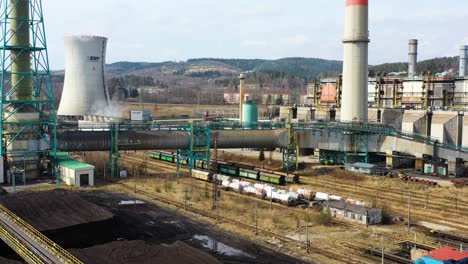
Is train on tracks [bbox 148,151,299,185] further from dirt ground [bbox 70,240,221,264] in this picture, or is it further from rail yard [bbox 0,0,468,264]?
dirt ground [bbox 70,240,221,264]

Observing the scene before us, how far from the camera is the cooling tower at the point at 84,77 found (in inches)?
2266

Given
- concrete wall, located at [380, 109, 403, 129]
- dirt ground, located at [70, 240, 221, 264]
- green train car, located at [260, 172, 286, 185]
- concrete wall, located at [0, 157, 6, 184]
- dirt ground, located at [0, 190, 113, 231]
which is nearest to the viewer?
dirt ground, located at [70, 240, 221, 264]

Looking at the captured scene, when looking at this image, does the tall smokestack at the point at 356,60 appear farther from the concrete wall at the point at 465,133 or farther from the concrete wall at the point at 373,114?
the concrete wall at the point at 465,133

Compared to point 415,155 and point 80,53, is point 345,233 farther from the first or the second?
point 80,53

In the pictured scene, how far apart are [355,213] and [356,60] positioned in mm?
24022

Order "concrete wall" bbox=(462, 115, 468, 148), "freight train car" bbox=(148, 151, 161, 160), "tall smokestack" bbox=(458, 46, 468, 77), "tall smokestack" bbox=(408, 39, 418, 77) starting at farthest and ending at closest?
"tall smokestack" bbox=(408, 39, 418, 77) < "tall smokestack" bbox=(458, 46, 468, 77) < "freight train car" bbox=(148, 151, 161, 160) < "concrete wall" bbox=(462, 115, 468, 148)

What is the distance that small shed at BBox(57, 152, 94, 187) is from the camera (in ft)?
130

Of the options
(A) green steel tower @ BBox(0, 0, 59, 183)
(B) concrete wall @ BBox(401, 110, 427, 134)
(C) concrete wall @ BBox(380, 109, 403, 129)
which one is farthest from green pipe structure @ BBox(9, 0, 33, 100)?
(C) concrete wall @ BBox(380, 109, 403, 129)

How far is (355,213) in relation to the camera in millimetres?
29984

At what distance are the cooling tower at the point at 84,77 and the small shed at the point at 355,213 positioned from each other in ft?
122

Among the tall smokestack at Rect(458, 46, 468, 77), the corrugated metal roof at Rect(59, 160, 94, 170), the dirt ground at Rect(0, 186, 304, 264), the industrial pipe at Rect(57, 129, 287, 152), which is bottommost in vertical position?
the dirt ground at Rect(0, 186, 304, 264)

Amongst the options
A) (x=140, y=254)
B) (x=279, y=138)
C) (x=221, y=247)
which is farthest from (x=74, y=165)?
(x=140, y=254)

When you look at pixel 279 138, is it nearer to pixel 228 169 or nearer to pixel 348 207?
pixel 228 169

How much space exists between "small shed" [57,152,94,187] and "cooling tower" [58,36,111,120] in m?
18.6
